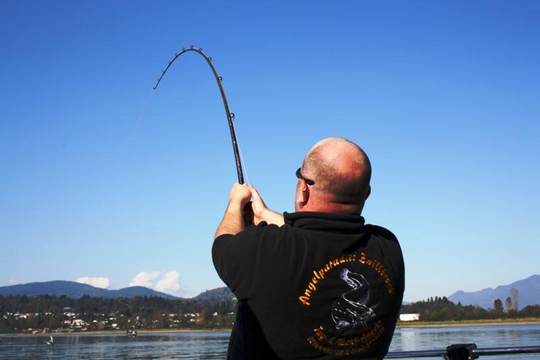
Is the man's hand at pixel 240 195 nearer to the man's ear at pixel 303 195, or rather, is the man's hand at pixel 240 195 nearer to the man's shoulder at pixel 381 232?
the man's ear at pixel 303 195

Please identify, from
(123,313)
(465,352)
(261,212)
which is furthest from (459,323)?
(261,212)

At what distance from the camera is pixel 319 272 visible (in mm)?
1732

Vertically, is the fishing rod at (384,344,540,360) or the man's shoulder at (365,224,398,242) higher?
the man's shoulder at (365,224,398,242)

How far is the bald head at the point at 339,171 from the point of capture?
6.10 ft

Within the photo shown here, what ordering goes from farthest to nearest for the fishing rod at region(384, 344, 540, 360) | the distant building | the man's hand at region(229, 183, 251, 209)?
the distant building
the fishing rod at region(384, 344, 540, 360)
the man's hand at region(229, 183, 251, 209)

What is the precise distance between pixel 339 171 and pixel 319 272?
33 centimetres

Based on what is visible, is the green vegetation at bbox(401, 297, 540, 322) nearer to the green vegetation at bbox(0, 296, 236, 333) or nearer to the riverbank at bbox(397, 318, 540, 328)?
the riverbank at bbox(397, 318, 540, 328)

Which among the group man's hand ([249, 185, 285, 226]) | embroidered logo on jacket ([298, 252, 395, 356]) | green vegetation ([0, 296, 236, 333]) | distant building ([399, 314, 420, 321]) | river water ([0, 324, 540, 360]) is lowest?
river water ([0, 324, 540, 360])

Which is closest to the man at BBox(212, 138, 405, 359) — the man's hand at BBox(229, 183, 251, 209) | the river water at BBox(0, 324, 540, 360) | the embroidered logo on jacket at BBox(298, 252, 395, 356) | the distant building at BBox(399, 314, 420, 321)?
the embroidered logo on jacket at BBox(298, 252, 395, 356)

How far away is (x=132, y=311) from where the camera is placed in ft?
598

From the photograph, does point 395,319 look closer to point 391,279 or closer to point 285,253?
point 391,279

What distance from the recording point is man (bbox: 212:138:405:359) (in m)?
1.72

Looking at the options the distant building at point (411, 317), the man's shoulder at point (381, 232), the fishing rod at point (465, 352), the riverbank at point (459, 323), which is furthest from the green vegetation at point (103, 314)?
the man's shoulder at point (381, 232)

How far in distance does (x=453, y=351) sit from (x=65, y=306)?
671 feet
